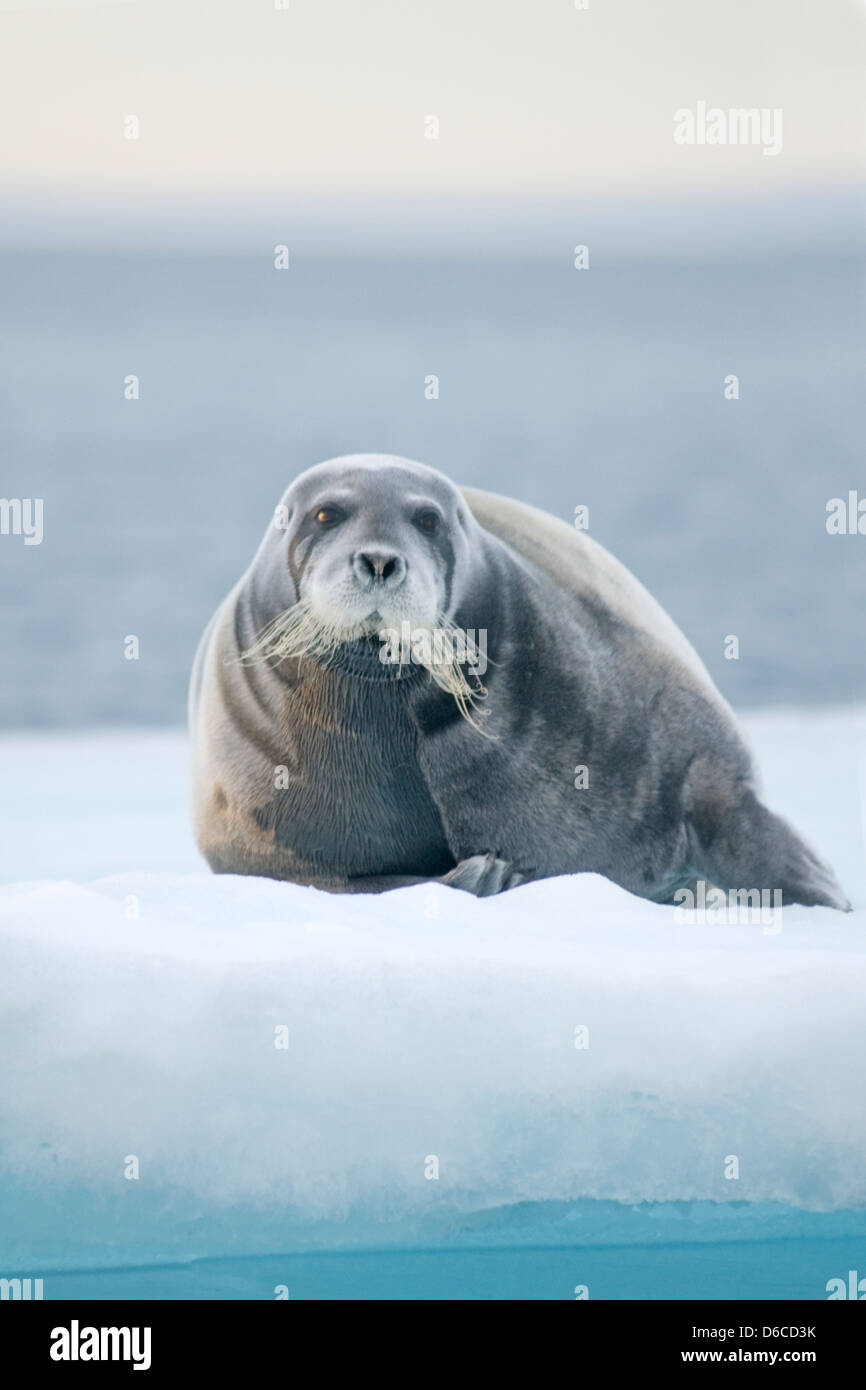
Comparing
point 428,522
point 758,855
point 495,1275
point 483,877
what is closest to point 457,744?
point 483,877

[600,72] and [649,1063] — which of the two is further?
[600,72]

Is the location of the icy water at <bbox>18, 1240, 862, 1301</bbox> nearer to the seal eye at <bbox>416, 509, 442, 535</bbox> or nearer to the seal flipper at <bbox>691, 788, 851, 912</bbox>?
the seal flipper at <bbox>691, 788, 851, 912</bbox>

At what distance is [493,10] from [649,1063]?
5574 millimetres

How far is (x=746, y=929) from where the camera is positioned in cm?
449

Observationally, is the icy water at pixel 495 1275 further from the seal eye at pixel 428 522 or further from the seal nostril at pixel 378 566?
the seal eye at pixel 428 522

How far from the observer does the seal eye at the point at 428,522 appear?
181 inches

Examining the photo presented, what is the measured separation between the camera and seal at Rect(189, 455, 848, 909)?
183 inches

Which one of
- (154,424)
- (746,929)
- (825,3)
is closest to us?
(746,929)

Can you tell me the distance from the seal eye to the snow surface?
3.54 feet

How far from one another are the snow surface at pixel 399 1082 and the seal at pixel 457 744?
524mm

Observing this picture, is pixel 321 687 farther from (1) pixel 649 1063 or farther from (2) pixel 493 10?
(2) pixel 493 10

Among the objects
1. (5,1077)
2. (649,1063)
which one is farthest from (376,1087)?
(5,1077)

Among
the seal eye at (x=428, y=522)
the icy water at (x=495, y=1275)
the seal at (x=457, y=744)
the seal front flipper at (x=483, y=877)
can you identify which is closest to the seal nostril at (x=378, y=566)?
the seal at (x=457, y=744)

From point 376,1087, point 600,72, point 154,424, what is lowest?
point 376,1087
